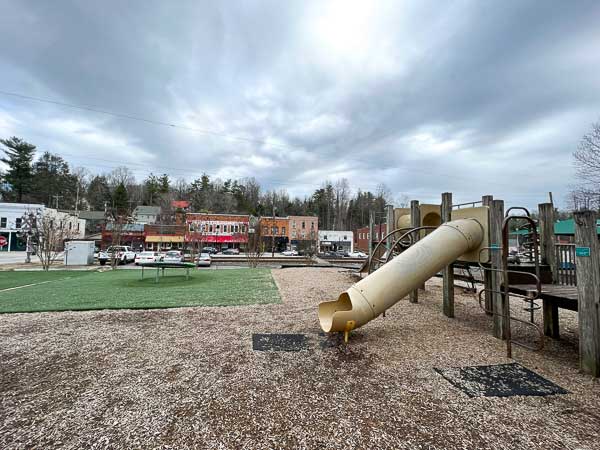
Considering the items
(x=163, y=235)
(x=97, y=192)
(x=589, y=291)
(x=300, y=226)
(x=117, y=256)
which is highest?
(x=97, y=192)

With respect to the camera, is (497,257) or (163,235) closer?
(497,257)

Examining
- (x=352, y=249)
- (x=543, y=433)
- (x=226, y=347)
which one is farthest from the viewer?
(x=352, y=249)

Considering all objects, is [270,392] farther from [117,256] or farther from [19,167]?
[19,167]

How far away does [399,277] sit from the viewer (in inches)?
172

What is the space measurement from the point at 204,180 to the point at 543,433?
239 feet

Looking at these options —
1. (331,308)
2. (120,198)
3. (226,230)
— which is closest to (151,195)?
(120,198)

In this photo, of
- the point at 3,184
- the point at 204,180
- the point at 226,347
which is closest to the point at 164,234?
the point at 204,180

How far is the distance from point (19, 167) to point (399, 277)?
73128mm

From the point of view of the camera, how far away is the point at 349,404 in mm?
2789

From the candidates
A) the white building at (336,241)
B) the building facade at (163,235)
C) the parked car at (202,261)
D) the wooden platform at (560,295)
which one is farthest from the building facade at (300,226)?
the wooden platform at (560,295)

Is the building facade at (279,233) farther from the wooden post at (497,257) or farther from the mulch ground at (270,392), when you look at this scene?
the wooden post at (497,257)

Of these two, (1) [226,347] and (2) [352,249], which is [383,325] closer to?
(1) [226,347]

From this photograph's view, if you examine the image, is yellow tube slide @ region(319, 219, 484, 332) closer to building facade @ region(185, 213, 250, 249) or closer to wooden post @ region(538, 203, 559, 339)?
wooden post @ region(538, 203, 559, 339)

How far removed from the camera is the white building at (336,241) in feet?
168
